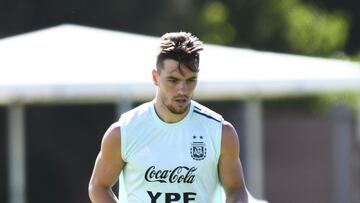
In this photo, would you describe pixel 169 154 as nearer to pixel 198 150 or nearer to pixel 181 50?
pixel 198 150

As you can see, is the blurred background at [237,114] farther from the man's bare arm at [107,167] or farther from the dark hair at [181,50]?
the dark hair at [181,50]

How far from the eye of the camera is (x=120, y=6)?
17.1 meters

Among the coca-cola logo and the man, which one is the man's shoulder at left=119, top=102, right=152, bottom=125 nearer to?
the man

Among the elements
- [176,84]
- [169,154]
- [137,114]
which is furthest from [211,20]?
[176,84]

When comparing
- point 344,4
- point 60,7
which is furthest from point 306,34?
point 344,4

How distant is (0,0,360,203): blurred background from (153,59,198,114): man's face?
7.94m

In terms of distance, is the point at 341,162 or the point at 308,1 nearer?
the point at 341,162

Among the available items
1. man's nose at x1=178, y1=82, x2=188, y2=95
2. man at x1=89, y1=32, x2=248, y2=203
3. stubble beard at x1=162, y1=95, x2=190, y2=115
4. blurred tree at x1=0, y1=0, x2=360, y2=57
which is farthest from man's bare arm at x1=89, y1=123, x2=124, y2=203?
blurred tree at x1=0, y1=0, x2=360, y2=57

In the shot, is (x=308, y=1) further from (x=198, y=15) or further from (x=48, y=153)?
(x=48, y=153)

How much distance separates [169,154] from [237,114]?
12772 mm

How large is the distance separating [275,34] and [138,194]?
13410 millimetres

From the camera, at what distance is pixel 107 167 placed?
5430 millimetres

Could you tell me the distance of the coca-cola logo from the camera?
538 centimetres

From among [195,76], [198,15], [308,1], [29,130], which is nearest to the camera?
[195,76]
